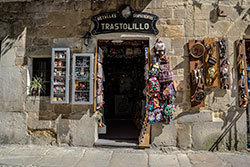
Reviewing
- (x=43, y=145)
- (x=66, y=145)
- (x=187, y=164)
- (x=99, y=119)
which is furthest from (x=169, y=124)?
(x=43, y=145)

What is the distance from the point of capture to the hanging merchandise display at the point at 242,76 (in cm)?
365

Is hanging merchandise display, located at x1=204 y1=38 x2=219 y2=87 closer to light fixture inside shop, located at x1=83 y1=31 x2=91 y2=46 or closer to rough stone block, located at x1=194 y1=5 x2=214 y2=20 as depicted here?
rough stone block, located at x1=194 y1=5 x2=214 y2=20

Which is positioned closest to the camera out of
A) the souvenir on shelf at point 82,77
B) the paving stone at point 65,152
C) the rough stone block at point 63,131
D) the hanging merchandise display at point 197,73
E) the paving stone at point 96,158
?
the paving stone at point 96,158

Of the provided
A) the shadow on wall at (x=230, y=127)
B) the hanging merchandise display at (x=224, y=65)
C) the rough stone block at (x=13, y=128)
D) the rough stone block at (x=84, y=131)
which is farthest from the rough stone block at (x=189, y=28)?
the rough stone block at (x=13, y=128)

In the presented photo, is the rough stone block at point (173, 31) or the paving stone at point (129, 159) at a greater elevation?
the rough stone block at point (173, 31)

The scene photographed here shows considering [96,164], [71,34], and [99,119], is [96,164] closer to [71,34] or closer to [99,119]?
[99,119]

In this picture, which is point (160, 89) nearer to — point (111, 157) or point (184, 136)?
point (184, 136)

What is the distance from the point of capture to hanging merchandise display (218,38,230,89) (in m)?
3.64

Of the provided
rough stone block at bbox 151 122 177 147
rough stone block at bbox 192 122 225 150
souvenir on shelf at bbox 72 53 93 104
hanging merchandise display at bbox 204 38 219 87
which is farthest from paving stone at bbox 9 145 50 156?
hanging merchandise display at bbox 204 38 219 87

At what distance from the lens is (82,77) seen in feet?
12.5

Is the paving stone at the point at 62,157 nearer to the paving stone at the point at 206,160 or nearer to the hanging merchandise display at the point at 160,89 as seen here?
the hanging merchandise display at the point at 160,89

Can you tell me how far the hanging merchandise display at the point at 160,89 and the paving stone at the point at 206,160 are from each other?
0.84 meters

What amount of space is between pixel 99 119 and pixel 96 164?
4.14 ft

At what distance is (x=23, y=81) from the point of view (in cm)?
402
